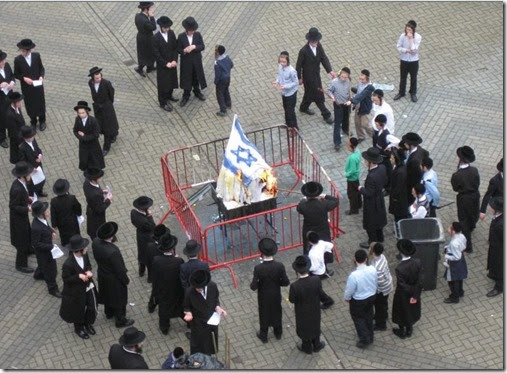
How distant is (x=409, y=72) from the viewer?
21.6m

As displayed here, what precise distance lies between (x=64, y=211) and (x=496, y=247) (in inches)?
242

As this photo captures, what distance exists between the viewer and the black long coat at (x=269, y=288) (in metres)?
16.4

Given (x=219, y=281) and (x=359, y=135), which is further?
(x=359, y=135)

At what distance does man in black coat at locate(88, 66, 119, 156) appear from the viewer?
20.5 metres

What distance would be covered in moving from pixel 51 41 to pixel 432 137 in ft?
25.0

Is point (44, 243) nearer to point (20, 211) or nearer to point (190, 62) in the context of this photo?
point (20, 211)

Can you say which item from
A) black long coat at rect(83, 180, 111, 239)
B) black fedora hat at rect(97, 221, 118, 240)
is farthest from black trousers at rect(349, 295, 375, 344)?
black long coat at rect(83, 180, 111, 239)

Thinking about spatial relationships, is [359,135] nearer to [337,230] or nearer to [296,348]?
[337,230]

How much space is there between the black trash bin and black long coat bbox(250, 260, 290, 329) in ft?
6.90

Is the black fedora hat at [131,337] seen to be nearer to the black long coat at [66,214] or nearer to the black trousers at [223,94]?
the black long coat at [66,214]

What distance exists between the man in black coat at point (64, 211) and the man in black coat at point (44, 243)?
228mm

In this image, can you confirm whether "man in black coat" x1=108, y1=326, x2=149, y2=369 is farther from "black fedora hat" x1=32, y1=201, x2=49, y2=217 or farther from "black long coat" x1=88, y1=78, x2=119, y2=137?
"black long coat" x1=88, y1=78, x2=119, y2=137

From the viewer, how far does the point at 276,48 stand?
925 inches

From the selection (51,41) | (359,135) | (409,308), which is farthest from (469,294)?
(51,41)
